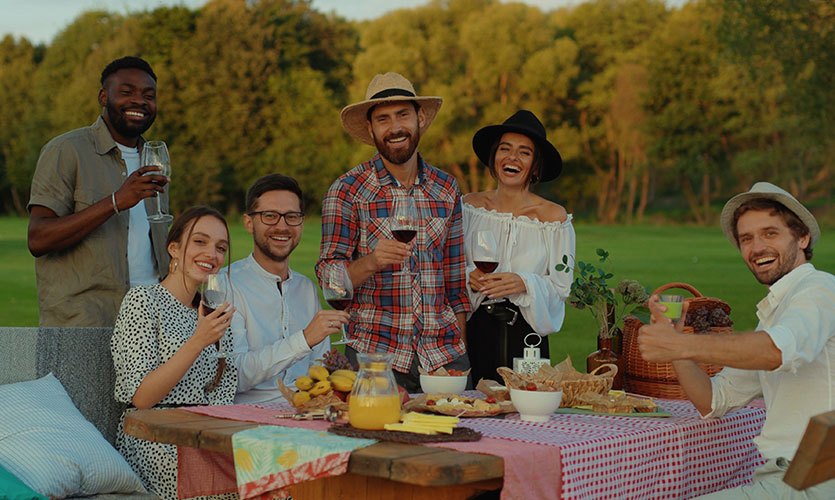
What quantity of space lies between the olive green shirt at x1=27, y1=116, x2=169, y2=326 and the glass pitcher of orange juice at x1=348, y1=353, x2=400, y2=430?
7.88 ft

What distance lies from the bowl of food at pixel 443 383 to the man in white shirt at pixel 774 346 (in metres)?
0.87

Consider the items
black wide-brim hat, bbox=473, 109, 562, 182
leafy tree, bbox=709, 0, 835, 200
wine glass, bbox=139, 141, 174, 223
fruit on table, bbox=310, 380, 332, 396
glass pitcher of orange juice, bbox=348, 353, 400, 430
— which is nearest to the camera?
glass pitcher of orange juice, bbox=348, 353, 400, 430

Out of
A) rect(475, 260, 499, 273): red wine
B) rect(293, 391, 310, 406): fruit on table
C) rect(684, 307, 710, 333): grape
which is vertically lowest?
rect(293, 391, 310, 406): fruit on table

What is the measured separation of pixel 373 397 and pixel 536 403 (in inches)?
27.4

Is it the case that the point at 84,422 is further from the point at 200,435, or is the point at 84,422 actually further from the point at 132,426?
the point at 200,435

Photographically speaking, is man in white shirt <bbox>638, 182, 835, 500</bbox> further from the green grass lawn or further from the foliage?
the green grass lawn

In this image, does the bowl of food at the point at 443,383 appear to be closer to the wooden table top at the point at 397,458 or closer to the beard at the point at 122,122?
the wooden table top at the point at 397,458

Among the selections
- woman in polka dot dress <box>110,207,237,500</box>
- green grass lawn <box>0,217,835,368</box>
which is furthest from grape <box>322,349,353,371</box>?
green grass lawn <box>0,217,835,368</box>

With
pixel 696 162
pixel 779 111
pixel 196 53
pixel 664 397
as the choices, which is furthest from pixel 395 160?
pixel 196 53

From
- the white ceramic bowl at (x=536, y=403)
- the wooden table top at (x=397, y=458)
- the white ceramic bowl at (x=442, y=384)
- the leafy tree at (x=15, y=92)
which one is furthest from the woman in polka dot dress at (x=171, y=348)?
the leafy tree at (x=15, y=92)

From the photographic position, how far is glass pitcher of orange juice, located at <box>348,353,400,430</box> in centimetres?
318

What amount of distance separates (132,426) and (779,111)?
38.6 m

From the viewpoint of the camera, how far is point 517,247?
18.1 feet

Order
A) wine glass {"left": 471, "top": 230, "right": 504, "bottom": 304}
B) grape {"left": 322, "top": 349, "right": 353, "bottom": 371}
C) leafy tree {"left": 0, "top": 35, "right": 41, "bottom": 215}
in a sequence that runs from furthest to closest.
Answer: leafy tree {"left": 0, "top": 35, "right": 41, "bottom": 215} < wine glass {"left": 471, "top": 230, "right": 504, "bottom": 304} < grape {"left": 322, "top": 349, "right": 353, "bottom": 371}
